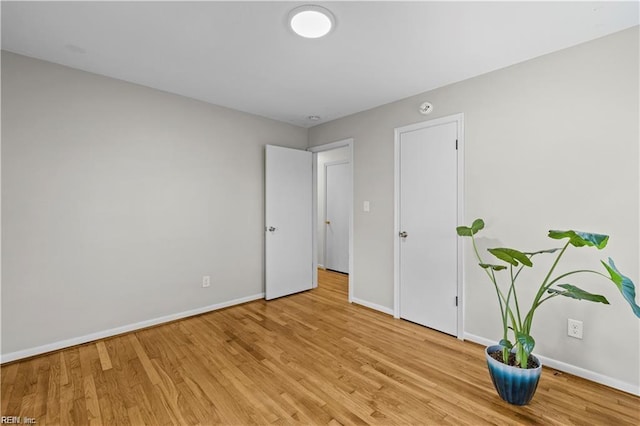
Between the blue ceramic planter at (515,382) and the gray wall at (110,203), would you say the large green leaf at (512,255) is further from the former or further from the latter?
the gray wall at (110,203)

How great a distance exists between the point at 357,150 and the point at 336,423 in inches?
111

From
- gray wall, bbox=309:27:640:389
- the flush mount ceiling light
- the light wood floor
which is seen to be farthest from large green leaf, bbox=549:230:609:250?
the flush mount ceiling light

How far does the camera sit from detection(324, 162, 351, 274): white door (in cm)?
534

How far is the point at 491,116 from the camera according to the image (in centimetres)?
248

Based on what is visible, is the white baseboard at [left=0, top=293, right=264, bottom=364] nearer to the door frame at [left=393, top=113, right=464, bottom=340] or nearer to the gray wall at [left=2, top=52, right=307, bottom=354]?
the gray wall at [left=2, top=52, right=307, bottom=354]

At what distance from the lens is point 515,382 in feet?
5.60

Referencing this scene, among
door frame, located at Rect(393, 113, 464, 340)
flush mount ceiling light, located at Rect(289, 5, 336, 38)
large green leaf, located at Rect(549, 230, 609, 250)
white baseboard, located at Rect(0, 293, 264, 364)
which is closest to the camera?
large green leaf, located at Rect(549, 230, 609, 250)

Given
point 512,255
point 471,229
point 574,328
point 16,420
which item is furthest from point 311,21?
point 16,420

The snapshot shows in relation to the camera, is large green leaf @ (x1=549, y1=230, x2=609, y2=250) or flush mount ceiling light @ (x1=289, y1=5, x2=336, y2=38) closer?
large green leaf @ (x1=549, y1=230, x2=609, y2=250)

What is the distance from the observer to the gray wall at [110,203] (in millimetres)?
2246

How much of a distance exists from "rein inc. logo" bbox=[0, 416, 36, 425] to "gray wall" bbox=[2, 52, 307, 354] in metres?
0.86

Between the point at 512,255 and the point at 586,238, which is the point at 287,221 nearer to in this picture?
the point at 512,255

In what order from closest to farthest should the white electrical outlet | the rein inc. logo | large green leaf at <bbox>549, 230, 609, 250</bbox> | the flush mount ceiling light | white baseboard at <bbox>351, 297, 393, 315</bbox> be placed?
large green leaf at <bbox>549, 230, 609, 250</bbox> → the rein inc. logo → the flush mount ceiling light → the white electrical outlet → white baseboard at <bbox>351, 297, 393, 315</bbox>

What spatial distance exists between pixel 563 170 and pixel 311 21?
83.8 inches
